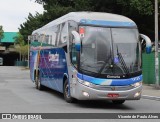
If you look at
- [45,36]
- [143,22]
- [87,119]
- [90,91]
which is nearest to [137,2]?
[143,22]

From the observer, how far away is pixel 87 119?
12.3 meters

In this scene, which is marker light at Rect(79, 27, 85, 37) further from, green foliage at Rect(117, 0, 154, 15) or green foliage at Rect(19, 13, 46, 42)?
green foliage at Rect(19, 13, 46, 42)

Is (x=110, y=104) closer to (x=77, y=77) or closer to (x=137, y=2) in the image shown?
(x=77, y=77)

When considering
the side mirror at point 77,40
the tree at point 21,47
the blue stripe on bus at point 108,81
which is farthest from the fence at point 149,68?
the tree at point 21,47

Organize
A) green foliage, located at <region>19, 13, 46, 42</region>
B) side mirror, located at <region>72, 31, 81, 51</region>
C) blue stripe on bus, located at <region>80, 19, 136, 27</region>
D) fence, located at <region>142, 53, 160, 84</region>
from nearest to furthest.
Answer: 1. side mirror, located at <region>72, 31, 81, 51</region>
2. blue stripe on bus, located at <region>80, 19, 136, 27</region>
3. fence, located at <region>142, 53, 160, 84</region>
4. green foliage, located at <region>19, 13, 46, 42</region>

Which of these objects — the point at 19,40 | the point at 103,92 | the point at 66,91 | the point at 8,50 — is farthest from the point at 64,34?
the point at 8,50

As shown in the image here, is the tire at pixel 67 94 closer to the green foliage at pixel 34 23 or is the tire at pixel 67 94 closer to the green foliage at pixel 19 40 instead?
the green foliage at pixel 34 23

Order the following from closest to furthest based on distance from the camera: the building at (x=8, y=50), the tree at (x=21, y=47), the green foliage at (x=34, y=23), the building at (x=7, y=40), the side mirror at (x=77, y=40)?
the side mirror at (x=77, y=40) < the green foliage at (x=34, y=23) < the tree at (x=21, y=47) < the building at (x=8, y=50) < the building at (x=7, y=40)

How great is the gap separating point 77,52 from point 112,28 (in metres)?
1.55

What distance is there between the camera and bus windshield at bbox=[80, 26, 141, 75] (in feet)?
49.6

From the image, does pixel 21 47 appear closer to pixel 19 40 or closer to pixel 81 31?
pixel 19 40

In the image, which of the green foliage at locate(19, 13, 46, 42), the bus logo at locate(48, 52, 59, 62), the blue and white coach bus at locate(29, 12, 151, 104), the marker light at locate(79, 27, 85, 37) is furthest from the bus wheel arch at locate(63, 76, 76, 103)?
the green foliage at locate(19, 13, 46, 42)

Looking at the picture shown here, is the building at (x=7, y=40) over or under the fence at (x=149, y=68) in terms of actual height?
over

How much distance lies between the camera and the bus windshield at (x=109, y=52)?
595 inches
